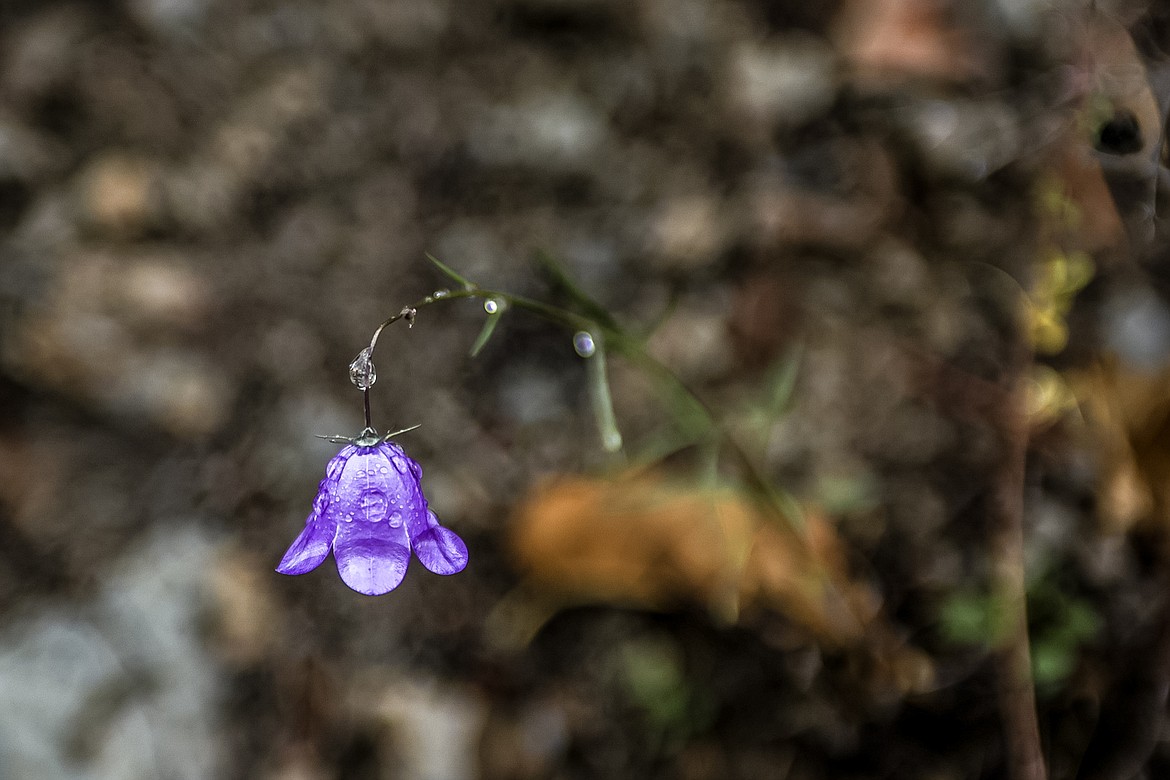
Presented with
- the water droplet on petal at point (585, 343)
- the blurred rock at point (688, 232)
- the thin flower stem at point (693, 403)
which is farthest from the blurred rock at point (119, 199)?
the blurred rock at point (688, 232)

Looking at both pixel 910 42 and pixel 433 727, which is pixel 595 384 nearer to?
pixel 433 727

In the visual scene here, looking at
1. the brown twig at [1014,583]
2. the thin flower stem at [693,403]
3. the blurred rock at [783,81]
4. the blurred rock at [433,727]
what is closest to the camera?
the thin flower stem at [693,403]

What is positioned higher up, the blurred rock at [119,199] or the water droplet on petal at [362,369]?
the water droplet on petal at [362,369]

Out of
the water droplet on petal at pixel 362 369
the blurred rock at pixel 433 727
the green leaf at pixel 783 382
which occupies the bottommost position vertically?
the blurred rock at pixel 433 727

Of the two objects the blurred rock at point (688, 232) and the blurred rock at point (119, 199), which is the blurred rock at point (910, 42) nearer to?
the blurred rock at point (688, 232)

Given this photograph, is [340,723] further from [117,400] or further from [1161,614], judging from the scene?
[1161,614]

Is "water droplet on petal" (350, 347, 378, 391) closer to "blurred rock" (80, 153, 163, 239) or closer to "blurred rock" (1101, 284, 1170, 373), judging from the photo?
"blurred rock" (80, 153, 163, 239)

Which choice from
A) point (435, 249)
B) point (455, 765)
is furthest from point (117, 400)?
point (455, 765)
